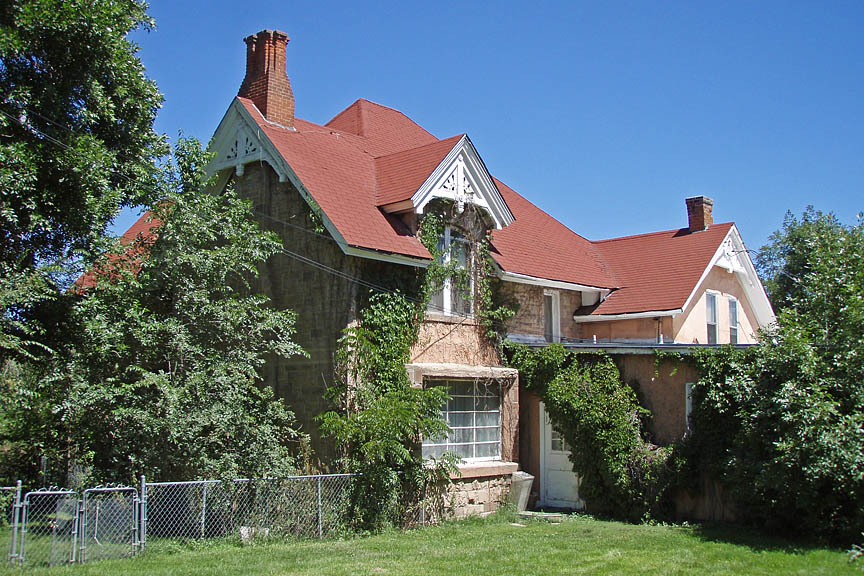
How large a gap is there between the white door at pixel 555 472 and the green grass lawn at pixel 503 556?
11.1 ft

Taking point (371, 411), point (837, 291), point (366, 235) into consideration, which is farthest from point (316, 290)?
point (837, 291)

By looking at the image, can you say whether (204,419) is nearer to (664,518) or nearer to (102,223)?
(102,223)

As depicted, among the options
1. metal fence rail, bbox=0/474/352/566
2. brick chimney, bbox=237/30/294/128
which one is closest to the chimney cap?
brick chimney, bbox=237/30/294/128

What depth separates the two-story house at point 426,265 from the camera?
15758 mm

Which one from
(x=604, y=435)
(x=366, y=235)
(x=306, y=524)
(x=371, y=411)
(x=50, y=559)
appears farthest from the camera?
(x=604, y=435)

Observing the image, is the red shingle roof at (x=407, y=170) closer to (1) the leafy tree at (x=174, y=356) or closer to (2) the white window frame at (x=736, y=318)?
(1) the leafy tree at (x=174, y=356)

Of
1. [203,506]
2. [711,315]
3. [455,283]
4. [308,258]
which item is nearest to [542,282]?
[455,283]

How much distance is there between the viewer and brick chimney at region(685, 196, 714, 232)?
23984 mm

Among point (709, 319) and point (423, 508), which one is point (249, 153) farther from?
point (709, 319)

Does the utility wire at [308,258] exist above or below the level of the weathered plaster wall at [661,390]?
above

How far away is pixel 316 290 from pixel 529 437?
642 cm

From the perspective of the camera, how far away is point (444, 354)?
16.8m

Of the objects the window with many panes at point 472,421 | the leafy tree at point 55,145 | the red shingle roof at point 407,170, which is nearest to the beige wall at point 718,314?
the window with many panes at point 472,421

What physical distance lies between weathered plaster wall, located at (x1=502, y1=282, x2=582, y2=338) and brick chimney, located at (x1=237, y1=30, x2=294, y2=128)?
6.49m
